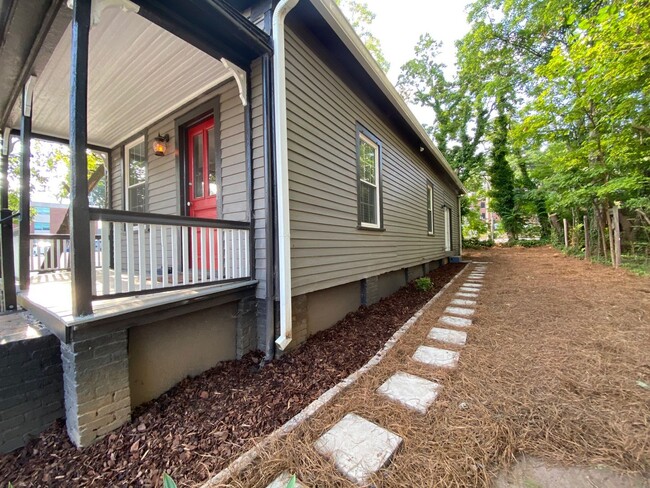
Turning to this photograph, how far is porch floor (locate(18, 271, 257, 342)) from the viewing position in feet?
5.44

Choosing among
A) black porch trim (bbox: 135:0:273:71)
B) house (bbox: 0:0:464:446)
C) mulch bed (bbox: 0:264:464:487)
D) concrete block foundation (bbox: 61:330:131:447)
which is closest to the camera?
mulch bed (bbox: 0:264:464:487)

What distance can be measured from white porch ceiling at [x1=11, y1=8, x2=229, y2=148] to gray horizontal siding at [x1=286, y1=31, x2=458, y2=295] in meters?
0.99

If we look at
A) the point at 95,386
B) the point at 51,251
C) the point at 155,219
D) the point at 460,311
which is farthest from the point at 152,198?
the point at 460,311

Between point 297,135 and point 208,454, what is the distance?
2.88m

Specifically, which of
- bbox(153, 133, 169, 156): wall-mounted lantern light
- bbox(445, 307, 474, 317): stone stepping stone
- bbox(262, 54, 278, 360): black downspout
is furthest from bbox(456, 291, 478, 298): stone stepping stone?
bbox(153, 133, 169, 156): wall-mounted lantern light

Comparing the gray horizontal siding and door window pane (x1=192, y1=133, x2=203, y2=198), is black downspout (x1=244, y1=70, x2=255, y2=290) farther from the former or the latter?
door window pane (x1=192, y1=133, x2=203, y2=198)

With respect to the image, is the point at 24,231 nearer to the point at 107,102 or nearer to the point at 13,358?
the point at 107,102

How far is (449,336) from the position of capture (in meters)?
3.05

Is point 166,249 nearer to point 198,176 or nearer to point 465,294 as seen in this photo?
point 198,176

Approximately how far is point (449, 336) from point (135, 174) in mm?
5912

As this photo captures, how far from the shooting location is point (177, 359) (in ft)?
7.32

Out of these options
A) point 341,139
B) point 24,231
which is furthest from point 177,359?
point 341,139

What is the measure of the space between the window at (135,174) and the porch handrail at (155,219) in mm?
3195

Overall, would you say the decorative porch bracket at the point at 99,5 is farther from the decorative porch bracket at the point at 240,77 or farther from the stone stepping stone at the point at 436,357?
the stone stepping stone at the point at 436,357
